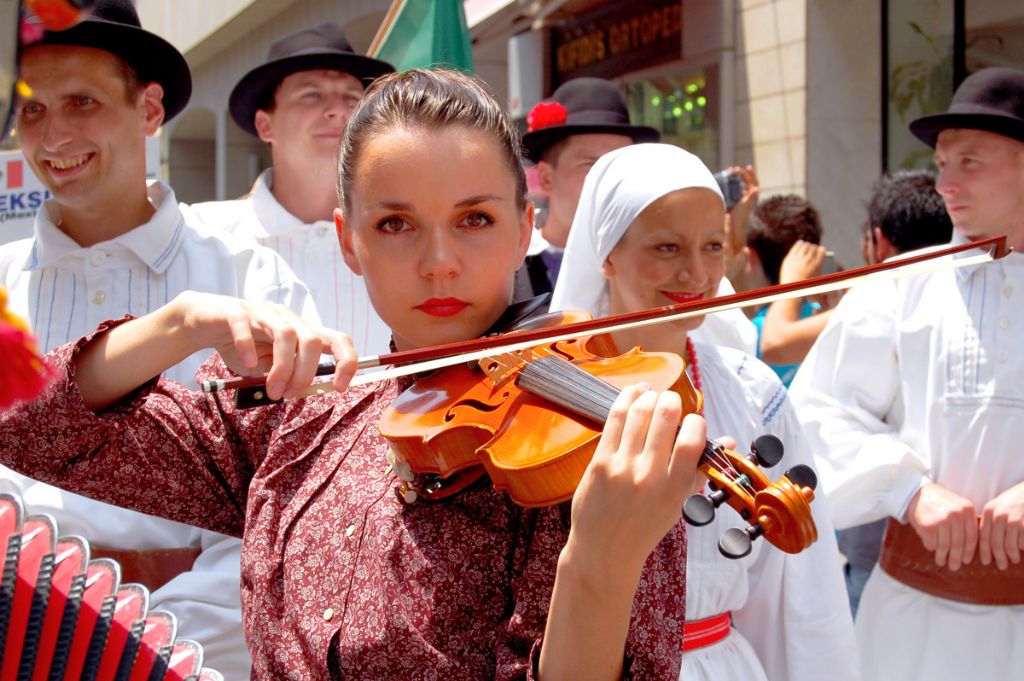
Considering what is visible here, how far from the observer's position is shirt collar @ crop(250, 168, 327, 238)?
131 inches

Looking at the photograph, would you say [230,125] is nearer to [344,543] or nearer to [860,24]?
[860,24]

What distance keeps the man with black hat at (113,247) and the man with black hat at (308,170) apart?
68cm

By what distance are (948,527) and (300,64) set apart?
229 centimetres

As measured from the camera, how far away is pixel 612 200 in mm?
2471

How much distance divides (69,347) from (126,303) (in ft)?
2.74

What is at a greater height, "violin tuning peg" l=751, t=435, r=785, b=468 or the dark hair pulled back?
the dark hair pulled back

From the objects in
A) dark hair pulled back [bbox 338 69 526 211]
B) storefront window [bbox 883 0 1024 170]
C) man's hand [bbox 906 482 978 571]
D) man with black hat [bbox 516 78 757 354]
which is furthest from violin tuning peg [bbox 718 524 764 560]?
storefront window [bbox 883 0 1024 170]

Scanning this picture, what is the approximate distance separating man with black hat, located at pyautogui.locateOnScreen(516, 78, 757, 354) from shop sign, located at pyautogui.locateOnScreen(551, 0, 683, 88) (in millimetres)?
3867

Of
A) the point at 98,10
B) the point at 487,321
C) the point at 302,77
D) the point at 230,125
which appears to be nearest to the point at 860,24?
the point at 302,77

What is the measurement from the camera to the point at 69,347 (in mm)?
1553

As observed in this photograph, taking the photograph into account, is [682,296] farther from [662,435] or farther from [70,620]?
[70,620]

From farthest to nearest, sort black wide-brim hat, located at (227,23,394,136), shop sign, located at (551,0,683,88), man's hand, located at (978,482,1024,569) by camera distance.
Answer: shop sign, located at (551,0,683,88)
black wide-brim hat, located at (227,23,394,136)
man's hand, located at (978,482,1024,569)

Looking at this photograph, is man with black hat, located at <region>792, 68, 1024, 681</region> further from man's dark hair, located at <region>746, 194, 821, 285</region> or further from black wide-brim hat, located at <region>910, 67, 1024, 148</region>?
man's dark hair, located at <region>746, 194, 821, 285</region>

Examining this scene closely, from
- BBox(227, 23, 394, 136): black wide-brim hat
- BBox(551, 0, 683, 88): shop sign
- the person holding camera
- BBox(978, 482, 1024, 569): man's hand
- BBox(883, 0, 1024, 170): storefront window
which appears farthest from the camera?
BBox(551, 0, 683, 88): shop sign
